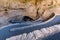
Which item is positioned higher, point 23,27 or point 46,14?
point 23,27

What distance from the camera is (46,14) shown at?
206 centimetres

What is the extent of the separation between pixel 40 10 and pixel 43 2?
14cm

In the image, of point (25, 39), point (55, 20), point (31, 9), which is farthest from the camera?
point (31, 9)

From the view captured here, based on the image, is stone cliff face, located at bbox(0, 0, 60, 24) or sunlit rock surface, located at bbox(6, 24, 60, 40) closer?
sunlit rock surface, located at bbox(6, 24, 60, 40)

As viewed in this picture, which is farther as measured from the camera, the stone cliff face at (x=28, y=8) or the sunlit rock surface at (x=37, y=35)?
the stone cliff face at (x=28, y=8)

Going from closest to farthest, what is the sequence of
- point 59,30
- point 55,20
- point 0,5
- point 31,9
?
point 59,30, point 55,20, point 0,5, point 31,9

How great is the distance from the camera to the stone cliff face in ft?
6.43

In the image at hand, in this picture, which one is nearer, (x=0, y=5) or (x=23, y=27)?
(x=23, y=27)

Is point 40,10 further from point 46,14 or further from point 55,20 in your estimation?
point 55,20

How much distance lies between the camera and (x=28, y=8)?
6.68ft

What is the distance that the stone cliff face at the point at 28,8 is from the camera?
196cm

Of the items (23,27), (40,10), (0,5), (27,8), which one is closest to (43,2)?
(40,10)

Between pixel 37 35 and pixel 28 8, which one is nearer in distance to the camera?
pixel 37 35

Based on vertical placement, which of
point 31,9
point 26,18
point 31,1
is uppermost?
point 31,1
